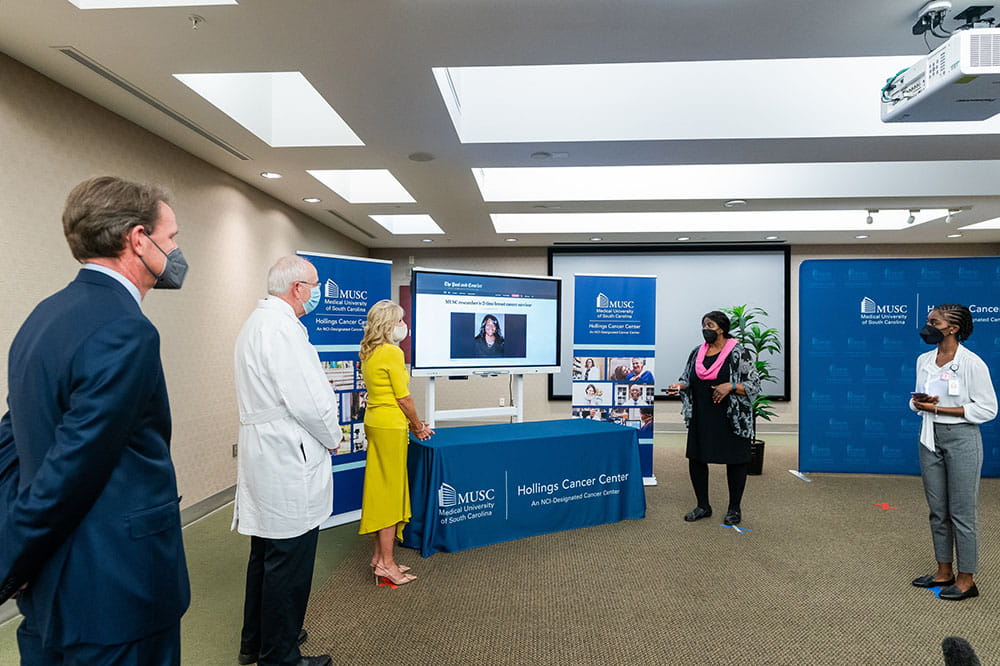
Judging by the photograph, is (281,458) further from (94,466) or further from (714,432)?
(714,432)

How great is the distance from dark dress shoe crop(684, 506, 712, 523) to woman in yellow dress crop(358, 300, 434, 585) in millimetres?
2311

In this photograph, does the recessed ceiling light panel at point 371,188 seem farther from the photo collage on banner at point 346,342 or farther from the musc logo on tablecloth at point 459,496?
the musc logo on tablecloth at point 459,496

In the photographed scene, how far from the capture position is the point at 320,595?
3.19 m

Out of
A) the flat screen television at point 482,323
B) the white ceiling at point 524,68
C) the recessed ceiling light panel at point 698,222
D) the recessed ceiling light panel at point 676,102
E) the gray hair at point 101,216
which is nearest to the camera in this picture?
the gray hair at point 101,216

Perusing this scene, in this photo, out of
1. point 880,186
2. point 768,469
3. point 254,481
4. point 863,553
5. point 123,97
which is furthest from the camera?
point 768,469

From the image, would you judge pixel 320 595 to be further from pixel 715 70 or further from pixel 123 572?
Result: pixel 715 70

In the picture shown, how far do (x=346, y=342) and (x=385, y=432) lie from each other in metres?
1.47

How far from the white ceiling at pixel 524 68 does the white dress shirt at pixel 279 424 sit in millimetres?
1388

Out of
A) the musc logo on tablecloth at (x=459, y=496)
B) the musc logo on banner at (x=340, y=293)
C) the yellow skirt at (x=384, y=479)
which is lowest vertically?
the musc logo on tablecloth at (x=459, y=496)

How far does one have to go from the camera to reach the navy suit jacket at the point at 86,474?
3.53 feet

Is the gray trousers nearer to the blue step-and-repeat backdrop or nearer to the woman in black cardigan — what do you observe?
the woman in black cardigan

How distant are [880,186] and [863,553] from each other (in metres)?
3.66

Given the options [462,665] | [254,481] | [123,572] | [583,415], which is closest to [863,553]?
[583,415]

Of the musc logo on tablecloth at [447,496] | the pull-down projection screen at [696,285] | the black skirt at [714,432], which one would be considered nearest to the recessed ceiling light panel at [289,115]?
the musc logo on tablecloth at [447,496]
